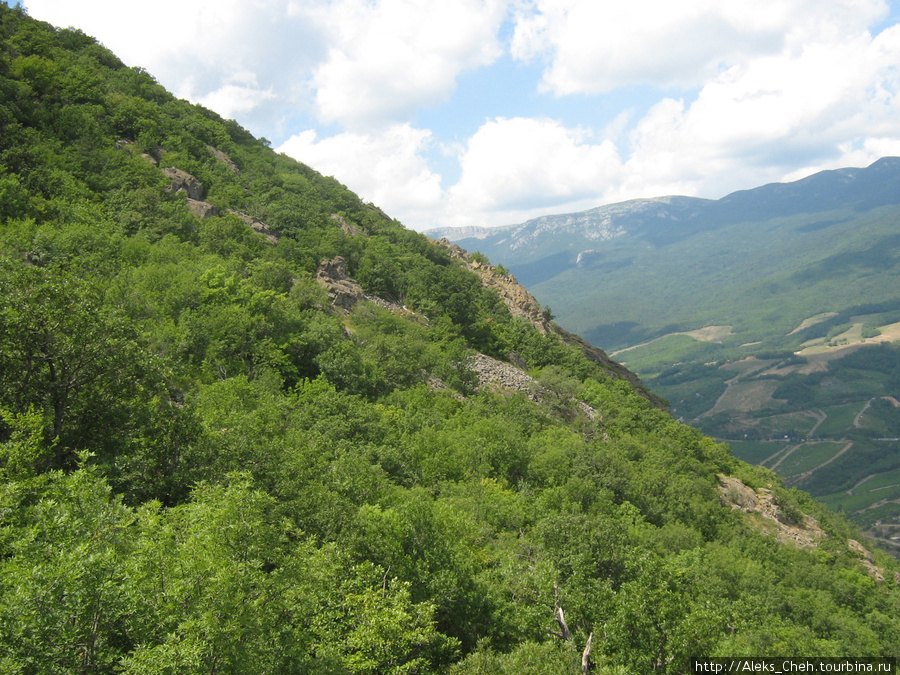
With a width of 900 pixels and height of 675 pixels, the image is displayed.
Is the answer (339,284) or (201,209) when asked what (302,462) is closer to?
(339,284)

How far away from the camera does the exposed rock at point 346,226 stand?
80.7 meters

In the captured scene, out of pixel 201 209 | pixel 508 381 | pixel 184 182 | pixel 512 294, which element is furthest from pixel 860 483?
pixel 184 182

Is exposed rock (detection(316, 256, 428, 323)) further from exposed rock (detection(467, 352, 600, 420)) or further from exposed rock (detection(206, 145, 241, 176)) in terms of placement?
exposed rock (detection(206, 145, 241, 176))

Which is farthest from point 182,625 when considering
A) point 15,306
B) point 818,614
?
point 818,614

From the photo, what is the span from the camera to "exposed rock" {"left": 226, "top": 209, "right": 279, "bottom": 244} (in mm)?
65312

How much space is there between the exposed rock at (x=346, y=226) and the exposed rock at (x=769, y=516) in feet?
195

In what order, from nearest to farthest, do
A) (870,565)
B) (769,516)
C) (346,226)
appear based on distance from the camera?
(870,565)
(769,516)
(346,226)

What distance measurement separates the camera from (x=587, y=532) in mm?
22453

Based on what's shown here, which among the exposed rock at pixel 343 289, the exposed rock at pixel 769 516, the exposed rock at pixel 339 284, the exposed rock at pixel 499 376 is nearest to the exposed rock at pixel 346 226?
the exposed rock at pixel 343 289

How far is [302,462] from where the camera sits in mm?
21547

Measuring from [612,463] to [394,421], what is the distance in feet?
61.6

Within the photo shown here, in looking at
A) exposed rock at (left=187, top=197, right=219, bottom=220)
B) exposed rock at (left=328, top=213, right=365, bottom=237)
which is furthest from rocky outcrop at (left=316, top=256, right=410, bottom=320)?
exposed rock at (left=187, top=197, right=219, bottom=220)

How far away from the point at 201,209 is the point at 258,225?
24.0ft

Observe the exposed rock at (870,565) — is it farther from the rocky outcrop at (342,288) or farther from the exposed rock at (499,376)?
the rocky outcrop at (342,288)
